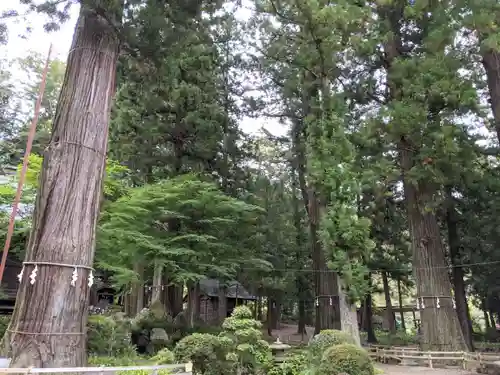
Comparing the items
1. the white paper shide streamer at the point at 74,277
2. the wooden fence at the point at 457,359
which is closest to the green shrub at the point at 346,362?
the white paper shide streamer at the point at 74,277

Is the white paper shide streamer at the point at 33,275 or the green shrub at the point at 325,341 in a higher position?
the white paper shide streamer at the point at 33,275

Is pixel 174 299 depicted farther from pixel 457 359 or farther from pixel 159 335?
pixel 457 359

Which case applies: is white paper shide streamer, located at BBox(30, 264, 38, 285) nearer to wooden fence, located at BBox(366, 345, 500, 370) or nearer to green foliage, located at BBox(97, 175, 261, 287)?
green foliage, located at BBox(97, 175, 261, 287)

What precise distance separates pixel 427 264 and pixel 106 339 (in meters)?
8.97

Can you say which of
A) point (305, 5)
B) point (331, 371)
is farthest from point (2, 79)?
point (331, 371)

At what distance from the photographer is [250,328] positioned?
7.97 metres

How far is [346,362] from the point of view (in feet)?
21.7

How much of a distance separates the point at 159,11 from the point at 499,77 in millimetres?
9098

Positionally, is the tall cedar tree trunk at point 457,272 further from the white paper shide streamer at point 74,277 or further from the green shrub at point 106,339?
the white paper shide streamer at point 74,277

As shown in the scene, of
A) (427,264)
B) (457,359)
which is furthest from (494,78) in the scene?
(457,359)

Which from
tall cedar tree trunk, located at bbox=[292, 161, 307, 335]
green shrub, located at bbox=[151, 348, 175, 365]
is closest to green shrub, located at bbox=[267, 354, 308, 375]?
green shrub, located at bbox=[151, 348, 175, 365]

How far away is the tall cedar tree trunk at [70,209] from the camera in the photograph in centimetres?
509

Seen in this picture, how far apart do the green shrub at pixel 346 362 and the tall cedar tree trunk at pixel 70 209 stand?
386 centimetres

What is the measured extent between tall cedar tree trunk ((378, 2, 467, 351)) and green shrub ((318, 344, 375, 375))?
5.72 m
